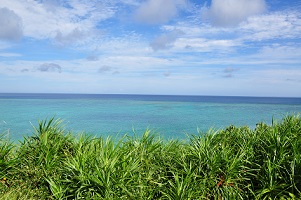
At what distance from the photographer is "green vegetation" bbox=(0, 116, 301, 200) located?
4160 millimetres

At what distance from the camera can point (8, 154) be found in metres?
5.35

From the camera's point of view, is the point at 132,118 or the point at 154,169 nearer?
the point at 154,169

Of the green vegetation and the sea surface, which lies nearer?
the green vegetation

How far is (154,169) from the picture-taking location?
4789mm

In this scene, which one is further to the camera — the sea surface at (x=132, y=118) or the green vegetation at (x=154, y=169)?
the sea surface at (x=132, y=118)

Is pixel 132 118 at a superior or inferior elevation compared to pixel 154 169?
inferior

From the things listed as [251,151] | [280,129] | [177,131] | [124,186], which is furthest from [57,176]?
[177,131]

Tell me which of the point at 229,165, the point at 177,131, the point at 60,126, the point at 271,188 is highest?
the point at 60,126

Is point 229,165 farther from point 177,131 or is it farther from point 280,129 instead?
point 177,131

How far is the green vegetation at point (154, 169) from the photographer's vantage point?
4.16m

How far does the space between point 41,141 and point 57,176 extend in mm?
995

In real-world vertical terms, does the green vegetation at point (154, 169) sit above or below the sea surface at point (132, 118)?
above

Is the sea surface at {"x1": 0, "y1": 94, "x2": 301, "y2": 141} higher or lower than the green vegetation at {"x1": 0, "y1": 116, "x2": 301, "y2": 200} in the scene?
lower

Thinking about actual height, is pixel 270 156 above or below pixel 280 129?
below
